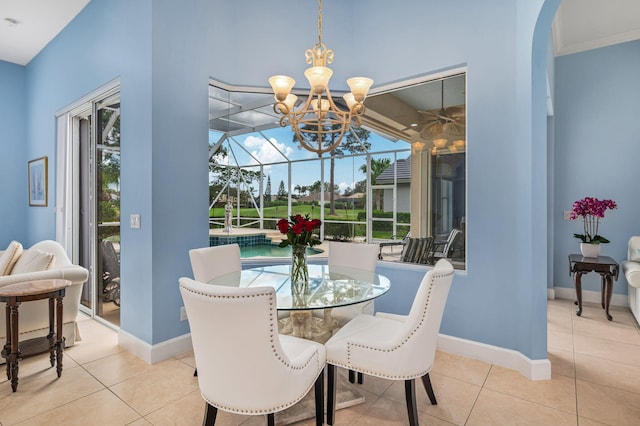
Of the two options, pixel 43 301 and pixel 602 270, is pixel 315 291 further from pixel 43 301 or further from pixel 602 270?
pixel 602 270

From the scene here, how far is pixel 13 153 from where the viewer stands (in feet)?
16.5

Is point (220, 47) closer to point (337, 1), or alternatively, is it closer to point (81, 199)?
point (337, 1)

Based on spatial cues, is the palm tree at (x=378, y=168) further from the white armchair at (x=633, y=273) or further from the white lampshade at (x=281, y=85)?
the white armchair at (x=633, y=273)

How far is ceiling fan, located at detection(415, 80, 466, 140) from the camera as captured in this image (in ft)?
10.0

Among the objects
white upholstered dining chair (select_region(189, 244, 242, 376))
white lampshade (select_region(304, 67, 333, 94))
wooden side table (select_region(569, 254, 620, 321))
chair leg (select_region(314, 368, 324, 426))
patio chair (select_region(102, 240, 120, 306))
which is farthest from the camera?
wooden side table (select_region(569, 254, 620, 321))

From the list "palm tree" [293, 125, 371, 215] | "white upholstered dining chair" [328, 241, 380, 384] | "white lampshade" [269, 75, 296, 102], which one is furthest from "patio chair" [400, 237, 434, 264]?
"white lampshade" [269, 75, 296, 102]

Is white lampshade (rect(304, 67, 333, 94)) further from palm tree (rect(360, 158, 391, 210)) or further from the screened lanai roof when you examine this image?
palm tree (rect(360, 158, 391, 210))

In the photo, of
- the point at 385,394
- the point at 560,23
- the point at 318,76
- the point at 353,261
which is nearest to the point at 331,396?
the point at 385,394

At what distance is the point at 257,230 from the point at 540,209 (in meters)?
2.81

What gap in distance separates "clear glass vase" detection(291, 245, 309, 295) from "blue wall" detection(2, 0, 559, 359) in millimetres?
1199

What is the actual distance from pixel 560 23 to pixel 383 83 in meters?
2.62

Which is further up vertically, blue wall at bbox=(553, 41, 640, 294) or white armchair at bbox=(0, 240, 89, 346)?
blue wall at bbox=(553, 41, 640, 294)

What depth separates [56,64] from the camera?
4.34 meters

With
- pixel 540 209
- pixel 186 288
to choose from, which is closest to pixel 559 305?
pixel 540 209
